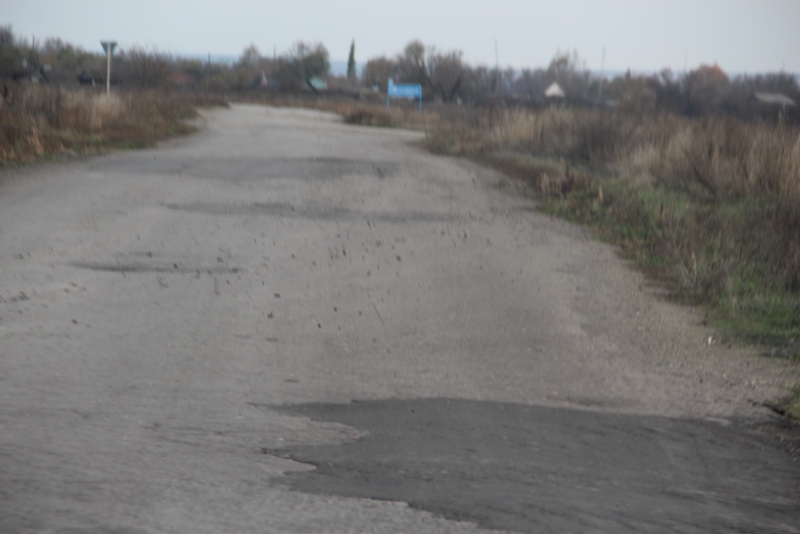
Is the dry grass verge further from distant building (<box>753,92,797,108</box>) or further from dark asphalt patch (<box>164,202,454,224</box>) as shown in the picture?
distant building (<box>753,92,797,108</box>)

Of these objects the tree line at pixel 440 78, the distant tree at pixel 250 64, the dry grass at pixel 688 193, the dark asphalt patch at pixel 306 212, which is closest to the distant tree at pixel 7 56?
the tree line at pixel 440 78

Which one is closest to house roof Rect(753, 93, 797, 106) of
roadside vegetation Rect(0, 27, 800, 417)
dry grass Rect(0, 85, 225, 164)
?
roadside vegetation Rect(0, 27, 800, 417)

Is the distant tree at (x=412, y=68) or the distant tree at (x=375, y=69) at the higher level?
the distant tree at (x=375, y=69)

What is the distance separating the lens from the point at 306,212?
1053 cm

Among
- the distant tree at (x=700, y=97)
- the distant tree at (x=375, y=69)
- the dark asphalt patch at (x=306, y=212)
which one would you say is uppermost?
the distant tree at (x=375, y=69)

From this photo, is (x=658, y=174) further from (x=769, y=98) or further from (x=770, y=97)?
(x=770, y=97)

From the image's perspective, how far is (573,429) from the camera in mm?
4352

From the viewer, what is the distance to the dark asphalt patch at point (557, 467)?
342 centimetres

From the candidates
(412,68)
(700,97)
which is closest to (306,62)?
(412,68)

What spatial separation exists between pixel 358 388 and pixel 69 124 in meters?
15.2

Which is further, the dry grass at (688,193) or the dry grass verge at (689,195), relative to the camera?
the dry grass at (688,193)

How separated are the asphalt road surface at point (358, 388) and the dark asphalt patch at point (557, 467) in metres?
0.01

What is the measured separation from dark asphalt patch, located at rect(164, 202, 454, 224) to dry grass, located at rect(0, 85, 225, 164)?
14.9 ft

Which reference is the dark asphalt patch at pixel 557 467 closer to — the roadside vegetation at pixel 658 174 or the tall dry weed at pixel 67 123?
the roadside vegetation at pixel 658 174
